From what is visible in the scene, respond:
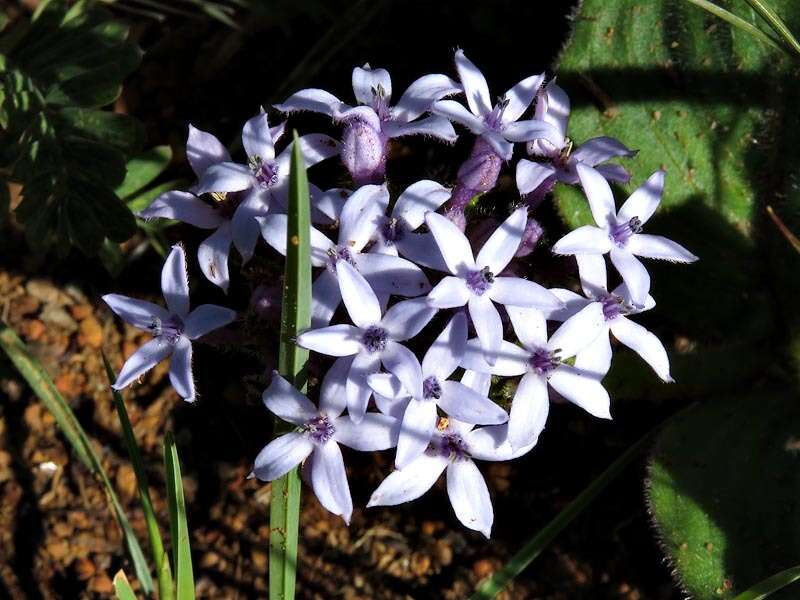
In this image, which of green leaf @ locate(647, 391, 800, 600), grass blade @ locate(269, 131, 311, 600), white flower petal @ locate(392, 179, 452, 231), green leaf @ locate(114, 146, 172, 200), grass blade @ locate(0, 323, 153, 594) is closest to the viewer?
grass blade @ locate(269, 131, 311, 600)

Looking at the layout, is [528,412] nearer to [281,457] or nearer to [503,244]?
[503,244]

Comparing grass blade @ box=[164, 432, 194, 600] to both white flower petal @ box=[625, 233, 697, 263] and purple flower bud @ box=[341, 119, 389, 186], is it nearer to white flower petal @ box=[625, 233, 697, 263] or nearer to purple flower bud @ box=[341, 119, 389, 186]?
purple flower bud @ box=[341, 119, 389, 186]

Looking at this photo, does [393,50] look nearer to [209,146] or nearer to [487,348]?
Result: [209,146]

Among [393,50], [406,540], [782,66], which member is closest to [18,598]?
[406,540]

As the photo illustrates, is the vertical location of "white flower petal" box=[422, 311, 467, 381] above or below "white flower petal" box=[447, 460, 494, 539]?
above

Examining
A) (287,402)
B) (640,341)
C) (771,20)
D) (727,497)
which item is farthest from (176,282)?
(727,497)

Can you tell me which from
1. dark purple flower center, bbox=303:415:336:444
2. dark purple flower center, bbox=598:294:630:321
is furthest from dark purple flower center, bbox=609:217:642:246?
dark purple flower center, bbox=303:415:336:444
